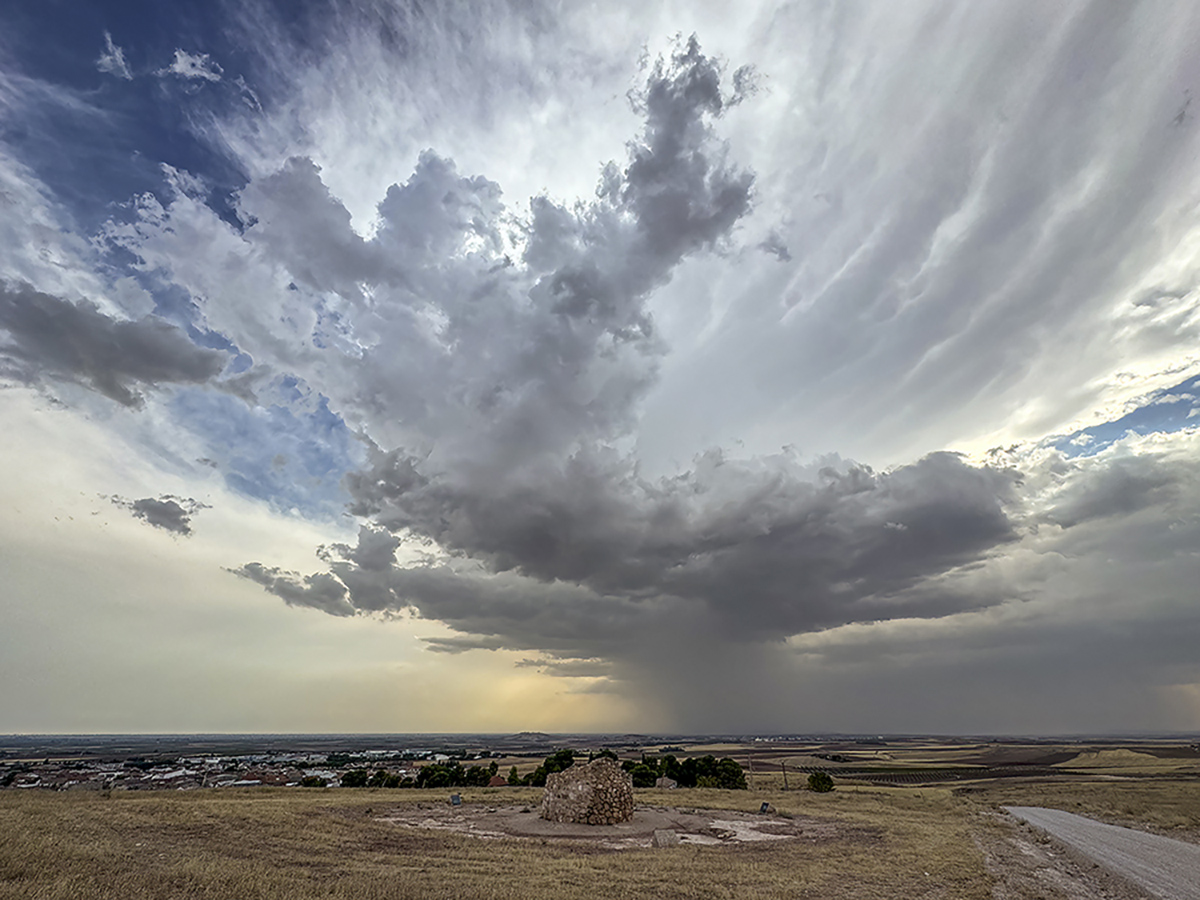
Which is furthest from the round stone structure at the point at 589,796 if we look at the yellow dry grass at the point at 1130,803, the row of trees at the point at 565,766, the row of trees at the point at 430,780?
the row of trees at the point at 430,780

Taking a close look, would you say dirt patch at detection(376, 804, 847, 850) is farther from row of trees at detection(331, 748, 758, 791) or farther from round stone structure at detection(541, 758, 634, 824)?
row of trees at detection(331, 748, 758, 791)

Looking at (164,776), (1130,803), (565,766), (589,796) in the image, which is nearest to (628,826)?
(589,796)

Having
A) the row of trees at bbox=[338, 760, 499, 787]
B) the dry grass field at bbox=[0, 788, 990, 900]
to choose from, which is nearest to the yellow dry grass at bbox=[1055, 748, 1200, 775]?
the dry grass field at bbox=[0, 788, 990, 900]

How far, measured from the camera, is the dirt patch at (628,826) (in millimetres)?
32344

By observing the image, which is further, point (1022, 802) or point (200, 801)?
point (1022, 802)

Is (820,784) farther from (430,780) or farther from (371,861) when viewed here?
(371,861)

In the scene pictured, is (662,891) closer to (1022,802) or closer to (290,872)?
(290,872)

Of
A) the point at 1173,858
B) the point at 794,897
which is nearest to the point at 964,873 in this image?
the point at 794,897

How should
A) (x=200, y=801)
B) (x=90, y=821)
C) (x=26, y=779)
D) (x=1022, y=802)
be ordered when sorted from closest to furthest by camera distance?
(x=90, y=821) → (x=200, y=801) → (x=1022, y=802) → (x=26, y=779)

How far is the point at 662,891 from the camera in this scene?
19.3 metres

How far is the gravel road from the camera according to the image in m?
24.2

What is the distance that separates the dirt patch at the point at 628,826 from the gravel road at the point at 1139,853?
42.9 ft

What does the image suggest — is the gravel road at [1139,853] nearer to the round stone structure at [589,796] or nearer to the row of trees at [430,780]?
the round stone structure at [589,796]

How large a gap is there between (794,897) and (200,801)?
38.2 m
